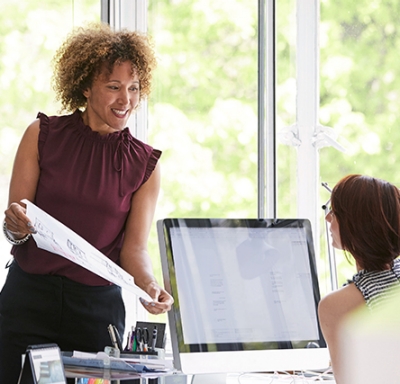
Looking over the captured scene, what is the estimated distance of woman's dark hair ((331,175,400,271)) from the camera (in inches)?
58.8

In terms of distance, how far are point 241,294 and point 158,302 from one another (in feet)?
0.76

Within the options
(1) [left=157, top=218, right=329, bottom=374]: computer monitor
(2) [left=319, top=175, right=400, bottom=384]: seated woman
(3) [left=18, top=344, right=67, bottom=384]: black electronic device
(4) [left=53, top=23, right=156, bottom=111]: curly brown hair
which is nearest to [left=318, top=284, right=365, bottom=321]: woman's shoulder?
(2) [left=319, top=175, right=400, bottom=384]: seated woman

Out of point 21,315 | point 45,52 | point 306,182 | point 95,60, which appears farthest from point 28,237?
point 306,182

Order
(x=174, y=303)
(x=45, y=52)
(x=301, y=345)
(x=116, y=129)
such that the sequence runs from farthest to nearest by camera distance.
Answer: (x=45, y=52)
(x=116, y=129)
(x=301, y=345)
(x=174, y=303)

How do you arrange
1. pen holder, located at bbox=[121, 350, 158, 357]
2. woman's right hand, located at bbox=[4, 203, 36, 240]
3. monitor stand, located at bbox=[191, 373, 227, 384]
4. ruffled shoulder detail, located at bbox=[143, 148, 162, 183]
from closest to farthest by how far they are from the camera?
1. pen holder, located at bbox=[121, 350, 158, 357]
2. woman's right hand, located at bbox=[4, 203, 36, 240]
3. monitor stand, located at bbox=[191, 373, 227, 384]
4. ruffled shoulder detail, located at bbox=[143, 148, 162, 183]

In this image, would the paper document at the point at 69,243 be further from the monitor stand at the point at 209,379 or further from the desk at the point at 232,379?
the monitor stand at the point at 209,379

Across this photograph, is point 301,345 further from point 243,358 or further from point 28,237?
point 28,237

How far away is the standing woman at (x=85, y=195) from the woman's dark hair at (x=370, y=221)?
479 millimetres

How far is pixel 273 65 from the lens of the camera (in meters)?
2.66

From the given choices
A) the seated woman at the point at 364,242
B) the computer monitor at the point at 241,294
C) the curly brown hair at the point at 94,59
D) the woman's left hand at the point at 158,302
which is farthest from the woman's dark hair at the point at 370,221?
the curly brown hair at the point at 94,59

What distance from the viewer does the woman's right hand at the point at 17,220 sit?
5.07ft

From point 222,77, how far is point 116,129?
866 millimetres

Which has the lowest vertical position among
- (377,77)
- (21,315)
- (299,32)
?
(21,315)

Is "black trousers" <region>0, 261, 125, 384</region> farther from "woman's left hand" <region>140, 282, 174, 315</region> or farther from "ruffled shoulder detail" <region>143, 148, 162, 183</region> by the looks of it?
"ruffled shoulder detail" <region>143, 148, 162, 183</region>
